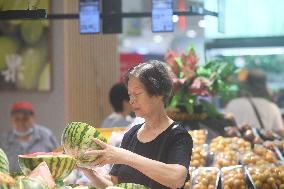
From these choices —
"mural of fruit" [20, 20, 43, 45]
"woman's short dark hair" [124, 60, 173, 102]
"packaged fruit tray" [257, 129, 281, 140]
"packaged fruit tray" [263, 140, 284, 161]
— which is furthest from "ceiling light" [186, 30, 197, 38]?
"woman's short dark hair" [124, 60, 173, 102]

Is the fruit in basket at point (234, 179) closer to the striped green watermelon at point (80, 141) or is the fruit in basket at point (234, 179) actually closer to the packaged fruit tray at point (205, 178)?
the packaged fruit tray at point (205, 178)

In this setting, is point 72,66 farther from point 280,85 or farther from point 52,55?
point 280,85

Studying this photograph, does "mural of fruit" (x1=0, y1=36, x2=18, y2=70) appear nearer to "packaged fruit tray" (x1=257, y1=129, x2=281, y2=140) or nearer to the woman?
"packaged fruit tray" (x1=257, y1=129, x2=281, y2=140)

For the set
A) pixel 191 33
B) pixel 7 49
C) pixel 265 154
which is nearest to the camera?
pixel 265 154

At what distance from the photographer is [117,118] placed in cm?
763

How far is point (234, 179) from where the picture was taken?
4.76 metres

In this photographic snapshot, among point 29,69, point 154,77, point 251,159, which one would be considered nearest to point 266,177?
point 251,159

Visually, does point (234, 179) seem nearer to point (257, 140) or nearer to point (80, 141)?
point (257, 140)

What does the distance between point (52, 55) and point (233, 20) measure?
3.87 metres

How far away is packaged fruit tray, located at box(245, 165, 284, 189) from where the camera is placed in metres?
4.68

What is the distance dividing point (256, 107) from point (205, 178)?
345 cm

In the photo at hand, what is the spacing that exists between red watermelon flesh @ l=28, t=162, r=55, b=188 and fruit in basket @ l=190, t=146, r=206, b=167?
2.54 meters

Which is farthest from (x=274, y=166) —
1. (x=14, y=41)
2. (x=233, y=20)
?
(x=233, y=20)

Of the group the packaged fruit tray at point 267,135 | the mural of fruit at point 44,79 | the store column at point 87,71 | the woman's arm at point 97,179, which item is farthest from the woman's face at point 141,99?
the mural of fruit at point 44,79
